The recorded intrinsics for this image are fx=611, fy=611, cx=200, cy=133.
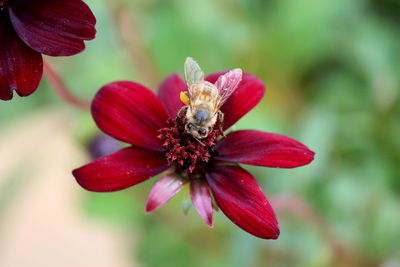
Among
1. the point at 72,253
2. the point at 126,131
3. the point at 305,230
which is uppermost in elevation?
the point at 126,131

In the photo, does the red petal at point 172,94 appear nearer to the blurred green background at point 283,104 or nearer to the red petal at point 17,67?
the red petal at point 17,67

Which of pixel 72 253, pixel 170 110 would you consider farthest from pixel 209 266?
pixel 170 110

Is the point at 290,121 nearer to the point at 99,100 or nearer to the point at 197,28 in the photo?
the point at 197,28

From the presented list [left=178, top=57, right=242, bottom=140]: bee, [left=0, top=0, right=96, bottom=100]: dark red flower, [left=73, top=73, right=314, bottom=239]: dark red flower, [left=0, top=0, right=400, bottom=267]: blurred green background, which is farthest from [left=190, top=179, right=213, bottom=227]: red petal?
[left=0, top=0, right=400, bottom=267]: blurred green background

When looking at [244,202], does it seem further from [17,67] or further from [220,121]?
[17,67]

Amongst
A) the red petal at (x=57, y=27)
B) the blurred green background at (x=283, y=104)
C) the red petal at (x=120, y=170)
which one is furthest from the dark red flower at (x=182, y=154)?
the blurred green background at (x=283, y=104)

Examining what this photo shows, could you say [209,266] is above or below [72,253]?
above
